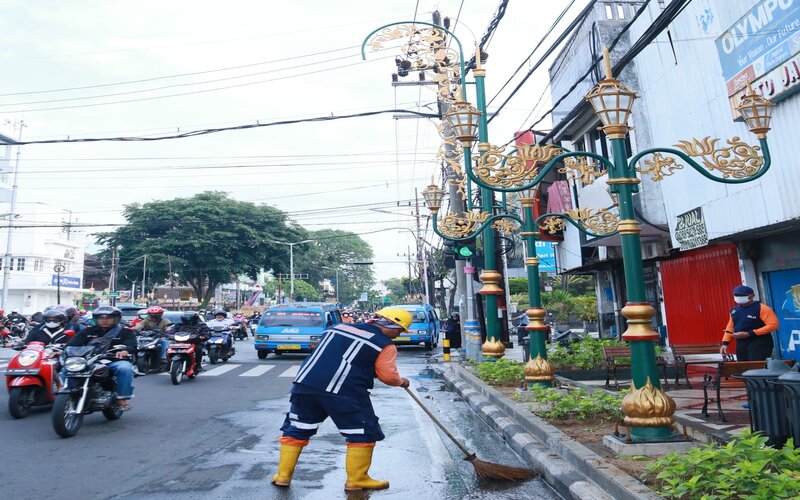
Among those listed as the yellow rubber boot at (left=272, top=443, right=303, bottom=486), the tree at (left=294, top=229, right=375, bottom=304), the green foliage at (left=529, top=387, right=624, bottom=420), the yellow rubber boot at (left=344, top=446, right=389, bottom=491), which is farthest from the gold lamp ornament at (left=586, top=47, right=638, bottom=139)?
the tree at (left=294, top=229, right=375, bottom=304)

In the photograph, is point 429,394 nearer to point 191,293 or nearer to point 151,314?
point 151,314

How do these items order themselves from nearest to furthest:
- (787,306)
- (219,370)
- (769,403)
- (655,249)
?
(769,403)
(787,306)
(219,370)
(655,249)

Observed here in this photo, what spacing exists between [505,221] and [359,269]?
275ft

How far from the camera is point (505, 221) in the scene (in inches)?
529

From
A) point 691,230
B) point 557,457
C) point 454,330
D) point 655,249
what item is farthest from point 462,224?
point 557,457

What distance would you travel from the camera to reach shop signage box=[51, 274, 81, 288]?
4778 centimetres

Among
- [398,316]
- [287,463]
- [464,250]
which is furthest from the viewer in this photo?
[464,250]

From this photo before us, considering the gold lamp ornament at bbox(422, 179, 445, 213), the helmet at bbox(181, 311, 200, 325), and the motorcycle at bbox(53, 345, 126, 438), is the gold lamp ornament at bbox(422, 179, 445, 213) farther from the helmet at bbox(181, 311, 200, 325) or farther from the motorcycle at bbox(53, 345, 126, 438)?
the motorcycle at bbox(53, 345, 126, 438)

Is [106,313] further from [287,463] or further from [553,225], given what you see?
[553,225]

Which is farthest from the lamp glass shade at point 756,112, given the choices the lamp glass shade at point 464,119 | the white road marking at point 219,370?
the white road marking at point 219,370

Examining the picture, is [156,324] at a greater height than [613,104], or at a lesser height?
lesser

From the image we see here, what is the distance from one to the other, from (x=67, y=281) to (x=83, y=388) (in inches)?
1996

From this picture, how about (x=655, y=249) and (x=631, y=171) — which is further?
(x=655, y=249)

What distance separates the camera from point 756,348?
693 cm
